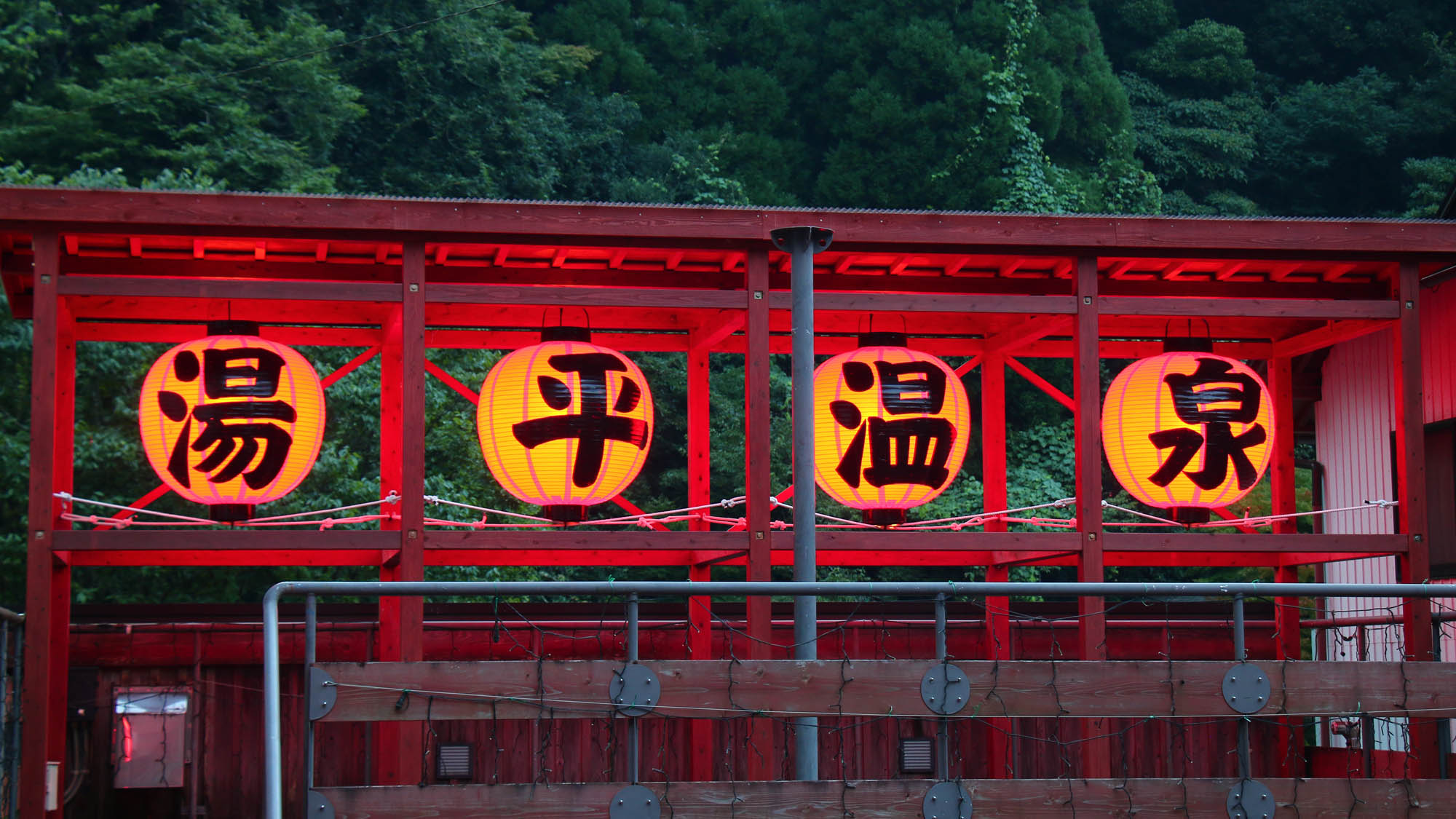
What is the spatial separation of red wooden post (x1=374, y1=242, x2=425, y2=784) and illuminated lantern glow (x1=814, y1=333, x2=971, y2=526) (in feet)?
8.08

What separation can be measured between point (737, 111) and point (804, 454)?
860 inches

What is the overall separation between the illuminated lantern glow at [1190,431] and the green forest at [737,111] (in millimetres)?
10696

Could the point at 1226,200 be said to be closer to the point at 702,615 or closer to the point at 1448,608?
the point at 1448,608

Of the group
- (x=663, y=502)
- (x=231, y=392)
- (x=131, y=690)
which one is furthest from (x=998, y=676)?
(x=663, y=502)

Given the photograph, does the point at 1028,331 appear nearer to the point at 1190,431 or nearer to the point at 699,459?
the point at 1190,431

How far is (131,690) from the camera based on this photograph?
10312 millimetres

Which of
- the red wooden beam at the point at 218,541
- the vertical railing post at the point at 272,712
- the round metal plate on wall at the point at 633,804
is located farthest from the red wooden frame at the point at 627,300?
the vertical railing post at the point at 272,712

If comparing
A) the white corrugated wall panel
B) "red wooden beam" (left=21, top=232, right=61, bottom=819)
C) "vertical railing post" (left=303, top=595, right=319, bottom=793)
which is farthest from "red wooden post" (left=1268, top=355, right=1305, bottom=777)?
"red wooden beam" (left=21, top=232, right=61, bottom=819)

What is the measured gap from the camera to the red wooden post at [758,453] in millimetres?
8359

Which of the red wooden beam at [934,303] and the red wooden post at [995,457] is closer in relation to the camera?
the red wooden beam at [934,303]

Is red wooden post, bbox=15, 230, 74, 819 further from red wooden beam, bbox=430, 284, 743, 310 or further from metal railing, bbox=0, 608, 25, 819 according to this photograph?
red wooden beam, bbox=430, 284, 743, 310

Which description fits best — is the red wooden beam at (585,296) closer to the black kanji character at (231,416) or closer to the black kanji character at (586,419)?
the black kanji character at (586,419)

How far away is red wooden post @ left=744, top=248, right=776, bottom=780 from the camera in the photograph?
27.4ft

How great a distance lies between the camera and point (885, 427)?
29.8 feet
